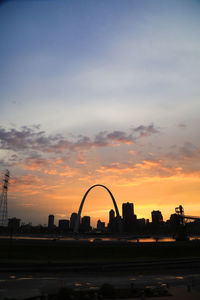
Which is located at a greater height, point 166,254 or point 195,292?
point 195,292

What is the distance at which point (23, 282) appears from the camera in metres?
20.2

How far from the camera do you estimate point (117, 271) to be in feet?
84.7

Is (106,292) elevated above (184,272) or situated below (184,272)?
above

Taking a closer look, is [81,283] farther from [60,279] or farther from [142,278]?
[142,278]

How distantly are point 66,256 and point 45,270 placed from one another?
1190 centimetres

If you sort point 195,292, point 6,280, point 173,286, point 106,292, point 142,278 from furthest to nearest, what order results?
point 142,278
point 6,280
point 173,286
point 195,292
point 106,292

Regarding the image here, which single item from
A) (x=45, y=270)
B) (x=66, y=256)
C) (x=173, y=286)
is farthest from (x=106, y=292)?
(x=66, y=256)

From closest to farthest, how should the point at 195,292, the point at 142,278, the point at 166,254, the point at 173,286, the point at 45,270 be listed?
the point at 195,292 < the point at 173,286 < the point at 142,278 < the point at 45,270 < the point at 166,254

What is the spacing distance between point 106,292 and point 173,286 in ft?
22.5

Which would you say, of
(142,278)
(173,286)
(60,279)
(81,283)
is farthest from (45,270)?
(173,286)

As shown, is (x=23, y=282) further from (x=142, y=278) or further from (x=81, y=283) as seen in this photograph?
(x=142, y=278)

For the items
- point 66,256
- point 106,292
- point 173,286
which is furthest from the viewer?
point 66,256

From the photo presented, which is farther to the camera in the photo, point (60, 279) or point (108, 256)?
point (108, 256)

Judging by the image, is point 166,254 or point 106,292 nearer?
point 106,292
